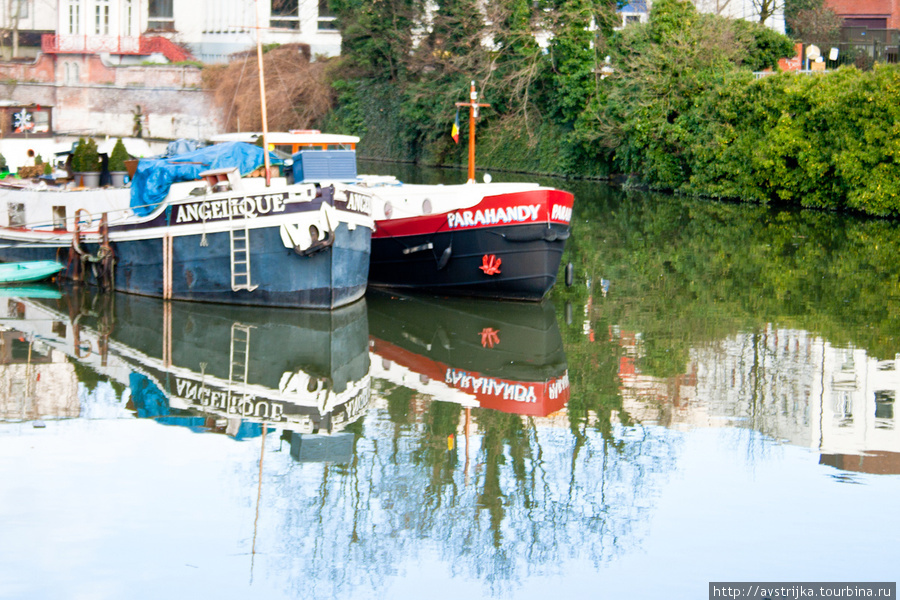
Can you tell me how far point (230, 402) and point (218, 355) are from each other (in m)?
2.27

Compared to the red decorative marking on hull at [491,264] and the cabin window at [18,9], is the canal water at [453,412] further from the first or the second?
the cabin window at [18,9]

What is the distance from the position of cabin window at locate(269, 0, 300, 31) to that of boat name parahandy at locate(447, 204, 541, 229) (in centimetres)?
4854

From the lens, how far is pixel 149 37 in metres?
68.4

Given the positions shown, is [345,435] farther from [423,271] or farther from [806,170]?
[806,170]

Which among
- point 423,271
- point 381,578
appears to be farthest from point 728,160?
point 381,578

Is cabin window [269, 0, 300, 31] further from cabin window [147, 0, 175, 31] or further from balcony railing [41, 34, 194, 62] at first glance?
cabin window [147, 0, 175, 31]

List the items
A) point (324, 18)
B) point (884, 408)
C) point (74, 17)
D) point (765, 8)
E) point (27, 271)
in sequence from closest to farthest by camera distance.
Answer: point (884, 408)
point (27, 271)
point (765, 8)
point (324, 18)
point (74, 17)

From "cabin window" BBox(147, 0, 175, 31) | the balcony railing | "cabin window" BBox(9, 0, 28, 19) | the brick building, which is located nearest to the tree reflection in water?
the brick building

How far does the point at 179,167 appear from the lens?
18.7 m

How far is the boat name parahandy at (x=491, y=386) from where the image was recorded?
1323cm

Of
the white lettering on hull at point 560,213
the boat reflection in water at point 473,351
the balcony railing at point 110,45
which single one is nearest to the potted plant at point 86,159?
the boat reflection in water at point 473,351

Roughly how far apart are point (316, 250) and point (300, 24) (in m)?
49.8

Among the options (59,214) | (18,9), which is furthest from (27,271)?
(18,9)

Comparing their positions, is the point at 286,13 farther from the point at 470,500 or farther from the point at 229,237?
the point at 470,500
